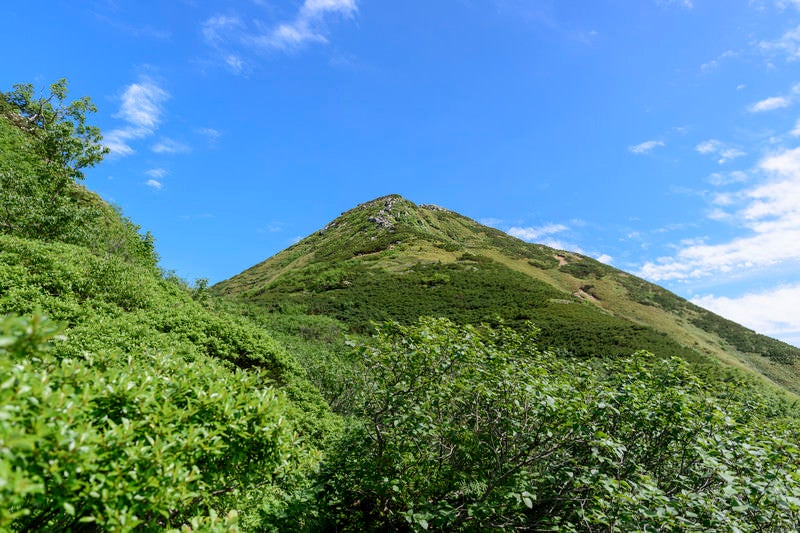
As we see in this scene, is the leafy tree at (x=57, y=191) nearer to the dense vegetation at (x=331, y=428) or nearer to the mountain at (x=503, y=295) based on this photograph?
the dense vegetation at (x=331, y=428)

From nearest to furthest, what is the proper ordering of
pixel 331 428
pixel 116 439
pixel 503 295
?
1. pixel 116 439
2. pixel 331 428
3. pixel 503 295

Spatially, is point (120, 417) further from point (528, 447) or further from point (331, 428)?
point (331, 428)

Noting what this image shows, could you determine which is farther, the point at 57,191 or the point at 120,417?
the point at 57,191

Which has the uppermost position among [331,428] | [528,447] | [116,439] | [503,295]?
[503,295]

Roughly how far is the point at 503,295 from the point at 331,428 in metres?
39.3

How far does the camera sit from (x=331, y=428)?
9.90 metres

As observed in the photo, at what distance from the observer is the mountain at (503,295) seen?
125 feet

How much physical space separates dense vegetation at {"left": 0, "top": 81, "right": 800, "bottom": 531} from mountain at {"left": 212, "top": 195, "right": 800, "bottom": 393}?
28.5m

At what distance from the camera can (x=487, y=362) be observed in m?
6.64

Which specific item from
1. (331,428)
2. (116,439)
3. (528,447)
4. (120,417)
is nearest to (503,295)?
(331,428)

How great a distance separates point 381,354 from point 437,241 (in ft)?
210

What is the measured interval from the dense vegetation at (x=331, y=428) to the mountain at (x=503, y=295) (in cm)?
2853

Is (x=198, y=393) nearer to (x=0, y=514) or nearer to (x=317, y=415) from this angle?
(x=0, y=514)

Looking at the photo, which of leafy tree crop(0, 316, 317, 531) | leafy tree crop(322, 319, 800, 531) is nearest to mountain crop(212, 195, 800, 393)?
leafy tree crop(322, 319, 800, 531)
